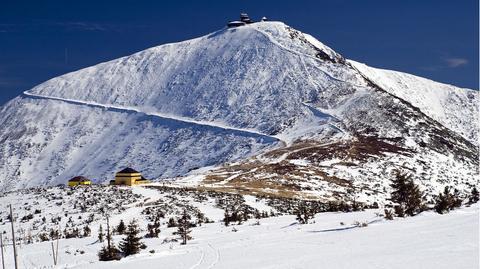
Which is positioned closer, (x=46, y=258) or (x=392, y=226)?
(x=392, y=226)

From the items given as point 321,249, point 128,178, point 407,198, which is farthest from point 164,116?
point 321,249

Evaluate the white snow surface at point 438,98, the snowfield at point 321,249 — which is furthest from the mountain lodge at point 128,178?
the white snow surface at point 438,98

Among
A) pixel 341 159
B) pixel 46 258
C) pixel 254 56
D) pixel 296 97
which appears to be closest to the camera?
pixel 46 258

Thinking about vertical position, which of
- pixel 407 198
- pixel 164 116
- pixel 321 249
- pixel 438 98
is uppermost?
pixel 438 98

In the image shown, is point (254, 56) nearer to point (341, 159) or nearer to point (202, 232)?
point (341, 159)

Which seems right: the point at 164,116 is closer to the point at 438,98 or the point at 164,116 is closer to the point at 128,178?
the point at 128,178

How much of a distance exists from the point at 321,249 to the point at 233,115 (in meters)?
126

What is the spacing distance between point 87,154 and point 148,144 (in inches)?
618

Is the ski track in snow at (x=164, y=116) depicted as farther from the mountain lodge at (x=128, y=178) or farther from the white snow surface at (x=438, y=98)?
the white snow surface at (x=438, y=98)

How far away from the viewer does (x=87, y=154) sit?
139750 millimetres

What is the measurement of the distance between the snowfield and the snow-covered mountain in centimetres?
6284

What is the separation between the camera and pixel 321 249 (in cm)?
1641

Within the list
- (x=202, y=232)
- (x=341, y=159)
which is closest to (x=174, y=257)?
(x=202, y=232)

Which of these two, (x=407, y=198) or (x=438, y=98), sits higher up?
(x=438, y=98)
